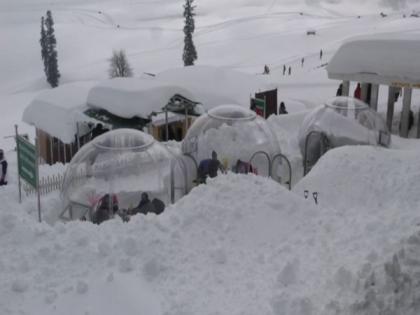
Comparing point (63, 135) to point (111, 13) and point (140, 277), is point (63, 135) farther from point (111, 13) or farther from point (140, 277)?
point (111, 13)

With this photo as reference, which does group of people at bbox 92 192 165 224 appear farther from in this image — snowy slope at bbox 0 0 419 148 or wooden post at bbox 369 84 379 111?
snowy slope at bbox 0 0 419 148

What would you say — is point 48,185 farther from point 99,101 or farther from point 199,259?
point 199,259

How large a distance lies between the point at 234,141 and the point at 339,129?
3.02 meters

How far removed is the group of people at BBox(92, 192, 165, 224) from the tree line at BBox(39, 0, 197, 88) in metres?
54.4

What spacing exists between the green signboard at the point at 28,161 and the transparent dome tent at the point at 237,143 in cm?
388

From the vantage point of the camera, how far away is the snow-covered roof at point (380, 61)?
17109mm

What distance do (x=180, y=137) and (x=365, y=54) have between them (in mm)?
6341

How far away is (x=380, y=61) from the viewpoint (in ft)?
57.7

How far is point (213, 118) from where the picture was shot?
43.1ft

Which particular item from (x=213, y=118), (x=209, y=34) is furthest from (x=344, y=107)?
(x=209, y=34)

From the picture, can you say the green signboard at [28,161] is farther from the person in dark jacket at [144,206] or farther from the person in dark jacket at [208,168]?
the person in dark jacket at [208,168]

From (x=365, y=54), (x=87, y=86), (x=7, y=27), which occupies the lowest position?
(x=7, y=27)

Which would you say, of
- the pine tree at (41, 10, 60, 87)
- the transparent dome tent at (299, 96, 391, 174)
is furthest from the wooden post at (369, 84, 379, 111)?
the pine tree at (41, 10, 60, 87)

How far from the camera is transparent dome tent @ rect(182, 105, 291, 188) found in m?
12.5
